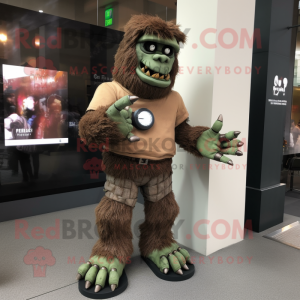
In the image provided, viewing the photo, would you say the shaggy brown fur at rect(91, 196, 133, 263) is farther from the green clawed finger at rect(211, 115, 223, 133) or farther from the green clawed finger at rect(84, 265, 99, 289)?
the green clawed finger at rect(211, 115, 223, 133)

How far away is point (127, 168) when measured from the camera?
67.3 inches

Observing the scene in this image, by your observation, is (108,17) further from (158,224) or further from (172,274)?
(172,274)

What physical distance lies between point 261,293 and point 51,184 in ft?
7.53

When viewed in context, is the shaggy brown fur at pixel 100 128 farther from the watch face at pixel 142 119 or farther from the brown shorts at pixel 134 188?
the brown shorts at pixel 134 188

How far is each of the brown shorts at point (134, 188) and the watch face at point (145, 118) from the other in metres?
0.33

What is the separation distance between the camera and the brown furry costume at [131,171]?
164cm

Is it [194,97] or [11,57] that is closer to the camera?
[194,97]

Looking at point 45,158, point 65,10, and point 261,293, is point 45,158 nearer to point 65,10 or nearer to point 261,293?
point 65,10

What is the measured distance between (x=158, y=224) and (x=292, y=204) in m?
2.19

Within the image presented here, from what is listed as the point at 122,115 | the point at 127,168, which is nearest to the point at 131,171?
the point at 127,168

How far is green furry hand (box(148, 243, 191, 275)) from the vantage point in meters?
1.82

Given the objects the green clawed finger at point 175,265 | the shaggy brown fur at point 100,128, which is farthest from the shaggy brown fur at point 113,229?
the shaggy brown fur at point 100,128

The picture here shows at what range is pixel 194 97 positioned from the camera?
2125 millimetres

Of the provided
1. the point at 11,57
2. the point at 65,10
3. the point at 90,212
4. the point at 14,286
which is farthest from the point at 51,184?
the point at 65,10
